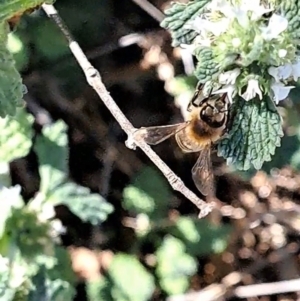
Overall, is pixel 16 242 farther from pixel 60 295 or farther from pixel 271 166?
pixel 271 166

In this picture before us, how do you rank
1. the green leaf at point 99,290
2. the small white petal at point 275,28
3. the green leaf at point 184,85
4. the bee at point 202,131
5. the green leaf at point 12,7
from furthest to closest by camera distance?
the green leaf at point 99,290
the green leaf at point 184,85
the bee at point 202,131
the green leaf at point 12,7
the small white petal at point 275,28

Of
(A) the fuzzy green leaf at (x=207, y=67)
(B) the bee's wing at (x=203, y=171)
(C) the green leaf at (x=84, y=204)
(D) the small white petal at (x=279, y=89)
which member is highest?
(A) the fuzzy green leaf at (x=207, y=67)

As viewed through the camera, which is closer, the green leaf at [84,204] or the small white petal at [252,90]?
the small white petal at [252,90]

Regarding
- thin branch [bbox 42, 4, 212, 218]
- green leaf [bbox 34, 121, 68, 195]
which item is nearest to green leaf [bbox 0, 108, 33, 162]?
green leaf [bbox 34, 121, 68, 195]

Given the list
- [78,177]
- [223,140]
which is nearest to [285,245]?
[78,177]

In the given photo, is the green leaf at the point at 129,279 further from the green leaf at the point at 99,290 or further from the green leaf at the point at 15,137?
the green leaf at the point at 15,137

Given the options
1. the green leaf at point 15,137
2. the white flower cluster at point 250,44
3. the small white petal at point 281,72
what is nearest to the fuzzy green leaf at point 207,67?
the white flower cluster at point 250,44

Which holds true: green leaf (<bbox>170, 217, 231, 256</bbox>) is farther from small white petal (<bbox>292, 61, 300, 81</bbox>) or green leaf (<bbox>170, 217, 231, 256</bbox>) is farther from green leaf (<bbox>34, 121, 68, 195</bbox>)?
small white petal (<bbox>292, 61, 300, 81</bbox>)
